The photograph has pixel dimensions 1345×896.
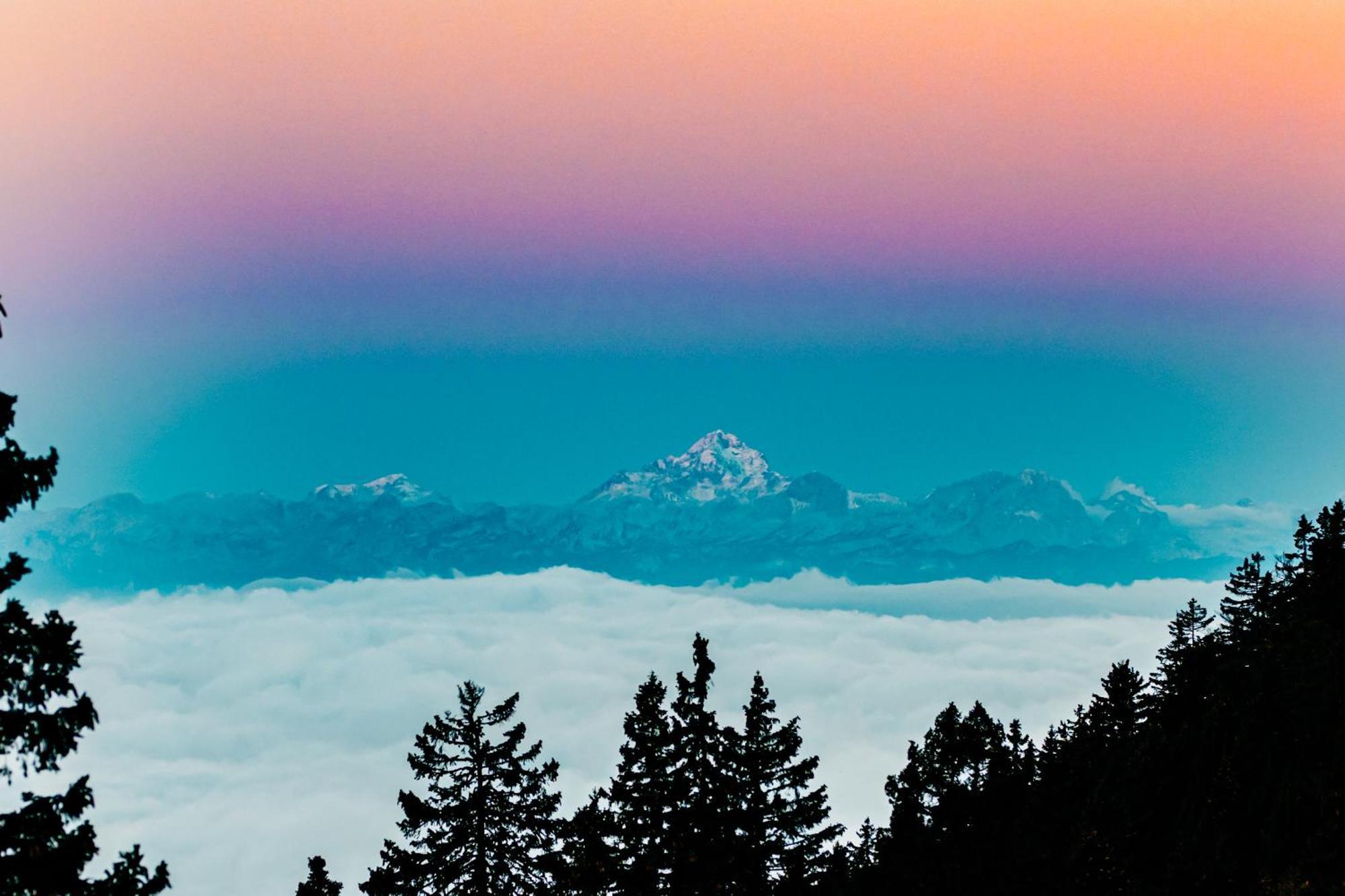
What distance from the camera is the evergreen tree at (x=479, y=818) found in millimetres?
34938

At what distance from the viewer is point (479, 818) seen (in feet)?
115

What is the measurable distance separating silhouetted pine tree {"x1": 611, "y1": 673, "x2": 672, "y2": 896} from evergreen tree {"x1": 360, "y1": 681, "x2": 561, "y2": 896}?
6.34ft

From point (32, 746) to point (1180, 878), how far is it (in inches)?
1084

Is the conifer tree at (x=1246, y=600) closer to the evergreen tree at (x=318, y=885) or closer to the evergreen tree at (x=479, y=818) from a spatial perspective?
the evergreen tree at (x=479, y=818)

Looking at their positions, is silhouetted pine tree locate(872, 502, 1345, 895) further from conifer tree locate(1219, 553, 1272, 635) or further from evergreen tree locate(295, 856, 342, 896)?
evergreen tree locate(295, 856, 342, 896)

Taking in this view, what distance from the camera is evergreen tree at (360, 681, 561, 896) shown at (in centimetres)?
3494

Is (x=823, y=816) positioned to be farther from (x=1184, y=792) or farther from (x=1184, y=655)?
(x=1184, y=655)

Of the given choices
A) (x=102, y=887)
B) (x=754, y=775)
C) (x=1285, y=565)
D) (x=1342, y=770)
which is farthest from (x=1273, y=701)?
(x=102, y=887)

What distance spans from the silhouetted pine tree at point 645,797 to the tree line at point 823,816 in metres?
0.05

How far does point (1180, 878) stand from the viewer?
109 feet

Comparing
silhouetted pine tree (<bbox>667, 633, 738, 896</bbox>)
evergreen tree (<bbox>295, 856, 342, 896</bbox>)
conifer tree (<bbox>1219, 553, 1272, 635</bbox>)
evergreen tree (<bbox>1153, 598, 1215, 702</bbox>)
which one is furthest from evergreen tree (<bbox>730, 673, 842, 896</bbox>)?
conifer tree (<bbox>1219, 553, 1272, 635</bbox>)

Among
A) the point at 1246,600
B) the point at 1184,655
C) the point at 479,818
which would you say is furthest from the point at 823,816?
the point at 1246,600

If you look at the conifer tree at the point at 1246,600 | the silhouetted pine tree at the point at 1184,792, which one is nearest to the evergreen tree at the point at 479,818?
the silhouetted pine tree at the point at 1184,792

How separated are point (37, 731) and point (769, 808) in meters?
23.8
